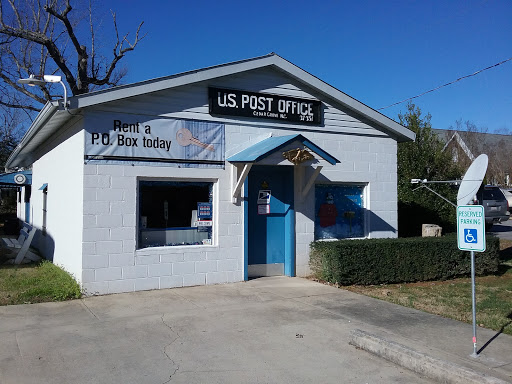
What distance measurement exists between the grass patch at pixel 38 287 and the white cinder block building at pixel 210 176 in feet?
0.82

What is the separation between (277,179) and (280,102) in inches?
68.1

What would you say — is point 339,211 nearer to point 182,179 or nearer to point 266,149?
point 266,149

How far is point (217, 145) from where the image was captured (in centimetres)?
974

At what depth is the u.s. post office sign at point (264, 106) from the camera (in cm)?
981

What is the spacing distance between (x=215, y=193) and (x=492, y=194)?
16.6m

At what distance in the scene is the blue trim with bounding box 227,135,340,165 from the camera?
9070 mm

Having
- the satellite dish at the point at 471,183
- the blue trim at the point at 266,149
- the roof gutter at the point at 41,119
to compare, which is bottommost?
the satellite dish at the point at 471,183

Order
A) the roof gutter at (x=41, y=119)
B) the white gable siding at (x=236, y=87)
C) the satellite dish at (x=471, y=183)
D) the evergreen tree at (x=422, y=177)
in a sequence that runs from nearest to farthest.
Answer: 1. the satellite dish at (x=471, y=183)
2. the roof gutter at (x=41, y=119)
3. the white gable siding at (x=236, y=87)
4. the evergreen tree at (x=422, y=177)

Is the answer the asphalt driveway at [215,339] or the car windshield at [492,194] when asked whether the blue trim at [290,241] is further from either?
the car windshield at [492,194]

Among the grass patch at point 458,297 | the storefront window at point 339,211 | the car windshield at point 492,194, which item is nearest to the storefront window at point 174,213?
the storefront window at point 339,211

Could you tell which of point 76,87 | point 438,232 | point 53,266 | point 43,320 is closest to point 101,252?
point 43,320

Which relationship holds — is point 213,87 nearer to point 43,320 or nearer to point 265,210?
point 265,210

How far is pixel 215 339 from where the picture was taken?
6.15 m

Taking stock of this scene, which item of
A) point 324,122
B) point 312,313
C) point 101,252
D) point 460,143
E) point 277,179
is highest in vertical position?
point 460,143
